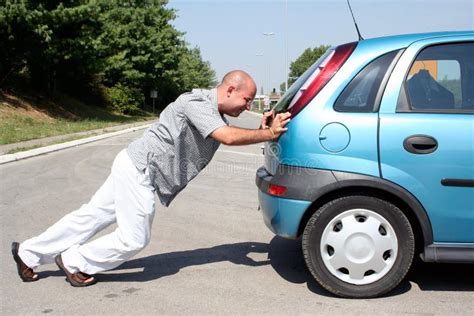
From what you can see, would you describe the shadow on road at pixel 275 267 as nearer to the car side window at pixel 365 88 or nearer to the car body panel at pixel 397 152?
the car body panel at pixel 397 152

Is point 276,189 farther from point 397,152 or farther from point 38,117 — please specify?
point 38,117

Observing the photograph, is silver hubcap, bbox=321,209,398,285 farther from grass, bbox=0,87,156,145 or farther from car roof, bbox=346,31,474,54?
grass, bbox=0,87,156,145

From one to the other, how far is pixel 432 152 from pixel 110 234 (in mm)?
2253

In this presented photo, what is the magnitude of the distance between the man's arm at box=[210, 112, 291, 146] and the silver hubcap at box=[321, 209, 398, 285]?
2.31 feet

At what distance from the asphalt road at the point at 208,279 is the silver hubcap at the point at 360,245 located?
207 millimetres

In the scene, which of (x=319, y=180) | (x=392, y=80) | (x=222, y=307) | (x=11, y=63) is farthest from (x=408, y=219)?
(x=11, y=63)

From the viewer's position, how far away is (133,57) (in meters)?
40.3

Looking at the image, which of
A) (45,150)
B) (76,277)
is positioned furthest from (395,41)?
(45,150)

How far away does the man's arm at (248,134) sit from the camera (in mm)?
3371

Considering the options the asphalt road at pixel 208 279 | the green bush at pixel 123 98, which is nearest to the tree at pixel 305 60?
the green bush at pixel 123 98

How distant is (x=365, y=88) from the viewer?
3396mm

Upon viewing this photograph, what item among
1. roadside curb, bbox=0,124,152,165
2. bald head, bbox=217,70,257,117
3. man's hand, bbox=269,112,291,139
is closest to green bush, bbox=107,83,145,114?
roadside curb, bbox=0,124,152,165

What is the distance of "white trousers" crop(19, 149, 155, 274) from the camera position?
3.53 m

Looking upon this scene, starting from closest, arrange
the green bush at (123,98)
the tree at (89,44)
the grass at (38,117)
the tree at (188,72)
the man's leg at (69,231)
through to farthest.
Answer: the man's leg at (69,231) → the grass at (38,117) → the tree at (89,44) → the green bush at (123,98) → the tree at (188,72)
